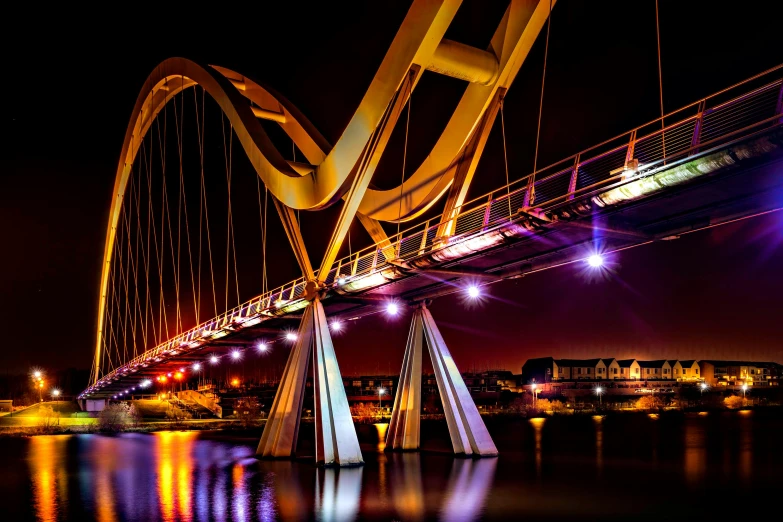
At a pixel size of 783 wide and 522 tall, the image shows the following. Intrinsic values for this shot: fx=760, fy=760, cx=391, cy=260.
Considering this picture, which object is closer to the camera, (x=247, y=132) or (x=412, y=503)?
(x=412, y=503)

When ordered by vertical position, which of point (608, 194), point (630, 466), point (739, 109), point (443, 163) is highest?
point (443, 163)

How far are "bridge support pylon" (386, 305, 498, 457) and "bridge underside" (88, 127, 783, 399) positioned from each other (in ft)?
5.20

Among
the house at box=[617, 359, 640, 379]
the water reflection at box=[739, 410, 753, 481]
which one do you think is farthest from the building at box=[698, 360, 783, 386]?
the water reflection at box=[739, 410, 753, 481]

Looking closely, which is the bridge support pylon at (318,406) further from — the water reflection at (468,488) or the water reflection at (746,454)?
the water reflection at (746,454)

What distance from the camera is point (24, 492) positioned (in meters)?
23.6

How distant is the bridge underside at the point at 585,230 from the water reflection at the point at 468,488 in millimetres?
6432

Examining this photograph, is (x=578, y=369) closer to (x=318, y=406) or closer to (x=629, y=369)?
(x=629, y=369)

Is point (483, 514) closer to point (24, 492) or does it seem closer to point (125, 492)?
point (125, 492)

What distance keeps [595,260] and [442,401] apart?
27.9 feet

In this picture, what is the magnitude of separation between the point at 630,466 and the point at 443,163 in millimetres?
13471

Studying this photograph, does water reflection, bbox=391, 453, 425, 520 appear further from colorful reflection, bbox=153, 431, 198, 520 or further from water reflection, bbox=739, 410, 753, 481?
water reflection, bbox=739, 410, 753, 481

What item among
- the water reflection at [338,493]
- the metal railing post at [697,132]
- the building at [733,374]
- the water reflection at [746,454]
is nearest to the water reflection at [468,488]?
the water reflection at [338,493]

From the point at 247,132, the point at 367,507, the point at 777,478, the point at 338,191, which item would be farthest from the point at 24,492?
the point at 777,478

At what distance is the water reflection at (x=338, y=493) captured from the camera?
17.8 metres
